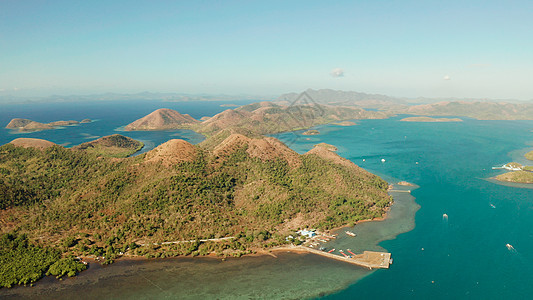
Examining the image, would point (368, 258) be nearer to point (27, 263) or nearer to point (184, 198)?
point (184, 198)

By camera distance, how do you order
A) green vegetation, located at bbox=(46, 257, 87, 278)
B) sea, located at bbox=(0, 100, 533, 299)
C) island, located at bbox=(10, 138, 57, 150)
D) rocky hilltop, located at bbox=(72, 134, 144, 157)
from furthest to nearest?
rocky hilltop, located at bbox=(72, 134, 144, 157), island, located at bbox=(10, 138, 57, 150), green vegetation, located at bbox=(46, 257, 87, 278), sea, located at bbox=(0, 100, 533, 299)

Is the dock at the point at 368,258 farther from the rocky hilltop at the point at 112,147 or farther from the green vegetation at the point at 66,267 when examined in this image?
the rocky hilltop at the point at 112,147

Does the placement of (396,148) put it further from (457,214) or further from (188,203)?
(188,203)

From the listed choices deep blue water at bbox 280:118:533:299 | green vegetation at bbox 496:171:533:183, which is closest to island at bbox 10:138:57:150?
Answer: deep blue water at bbox 280:118:533:299

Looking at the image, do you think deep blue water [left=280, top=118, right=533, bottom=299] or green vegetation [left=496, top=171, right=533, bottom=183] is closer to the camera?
deep blue water [left=280, top=118, right=533, bottom=299]

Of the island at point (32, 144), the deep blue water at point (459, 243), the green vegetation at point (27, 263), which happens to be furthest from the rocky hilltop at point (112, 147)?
the deep blue water at point (459, 243)

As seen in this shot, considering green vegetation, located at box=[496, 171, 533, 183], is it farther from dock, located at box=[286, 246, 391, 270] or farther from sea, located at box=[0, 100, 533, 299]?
dock, located at box=[286, 246, 391, 270]
